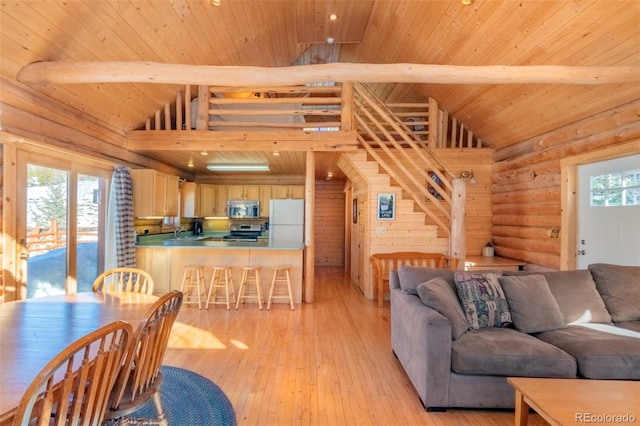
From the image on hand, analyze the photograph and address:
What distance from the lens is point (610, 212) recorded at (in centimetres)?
374

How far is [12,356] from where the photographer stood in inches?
55.7

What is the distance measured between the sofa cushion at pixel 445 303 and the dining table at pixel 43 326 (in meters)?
2.04

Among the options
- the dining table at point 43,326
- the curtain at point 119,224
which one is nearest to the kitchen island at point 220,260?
the curtain at point 119,224

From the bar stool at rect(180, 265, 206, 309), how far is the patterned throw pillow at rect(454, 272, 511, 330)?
3.63 metres

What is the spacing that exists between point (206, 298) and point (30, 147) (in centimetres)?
295

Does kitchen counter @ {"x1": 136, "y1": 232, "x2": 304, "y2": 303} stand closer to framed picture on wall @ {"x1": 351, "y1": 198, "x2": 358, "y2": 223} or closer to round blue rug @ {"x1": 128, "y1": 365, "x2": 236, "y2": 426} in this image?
framed picture on wall @ {"x1": 351, "y1": 198, "x2": 358, "y2": 223}

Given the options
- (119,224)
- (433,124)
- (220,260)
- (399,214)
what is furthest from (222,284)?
(433,124)

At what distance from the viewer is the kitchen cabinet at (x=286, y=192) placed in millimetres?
7816

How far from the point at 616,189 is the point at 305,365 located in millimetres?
4070

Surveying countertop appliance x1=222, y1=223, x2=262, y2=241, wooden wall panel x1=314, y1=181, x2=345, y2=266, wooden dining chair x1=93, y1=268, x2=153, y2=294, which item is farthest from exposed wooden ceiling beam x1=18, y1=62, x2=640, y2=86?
wooden wall panel x1=314, y1=181, x2=345, y2=266

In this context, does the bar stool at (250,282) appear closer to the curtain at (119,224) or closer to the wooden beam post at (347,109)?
the curtain at (119,224)

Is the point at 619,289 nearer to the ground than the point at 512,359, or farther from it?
farther from it

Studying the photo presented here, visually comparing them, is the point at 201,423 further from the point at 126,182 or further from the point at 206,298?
the point at 126,182

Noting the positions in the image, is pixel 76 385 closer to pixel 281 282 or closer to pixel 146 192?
pixel 281 282
